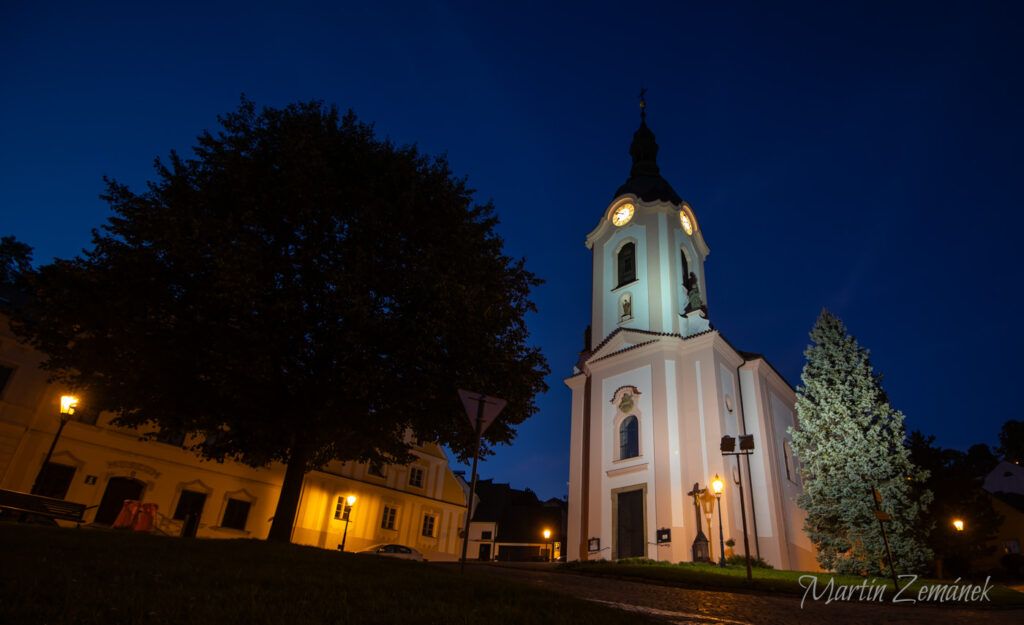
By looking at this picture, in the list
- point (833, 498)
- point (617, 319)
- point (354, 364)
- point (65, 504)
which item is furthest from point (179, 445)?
point (833, 498)

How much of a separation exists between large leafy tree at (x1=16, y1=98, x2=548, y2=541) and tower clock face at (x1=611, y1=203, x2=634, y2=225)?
66.1 feet

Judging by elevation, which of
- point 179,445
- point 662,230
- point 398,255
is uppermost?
point 662,230

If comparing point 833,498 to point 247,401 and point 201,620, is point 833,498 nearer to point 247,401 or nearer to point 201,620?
point 247,401

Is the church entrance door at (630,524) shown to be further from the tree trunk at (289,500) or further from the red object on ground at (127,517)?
the red object on ground at (127,517)

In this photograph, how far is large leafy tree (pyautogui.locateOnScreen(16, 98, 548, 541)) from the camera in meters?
11.7

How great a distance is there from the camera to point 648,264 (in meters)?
30.1

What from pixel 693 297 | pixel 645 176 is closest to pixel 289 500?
pixel 693 297

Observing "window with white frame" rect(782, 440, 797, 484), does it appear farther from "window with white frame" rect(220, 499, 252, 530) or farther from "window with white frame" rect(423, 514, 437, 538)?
"window with white frame" rect(220, 499, 252, 530)

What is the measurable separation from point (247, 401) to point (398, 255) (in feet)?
15.8

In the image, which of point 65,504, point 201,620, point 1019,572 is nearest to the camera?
point 201,620

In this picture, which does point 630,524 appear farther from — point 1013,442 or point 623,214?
point 1013,442

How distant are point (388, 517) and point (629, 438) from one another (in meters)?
16.2

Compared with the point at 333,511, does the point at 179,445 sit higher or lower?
higher

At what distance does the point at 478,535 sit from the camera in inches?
1992
